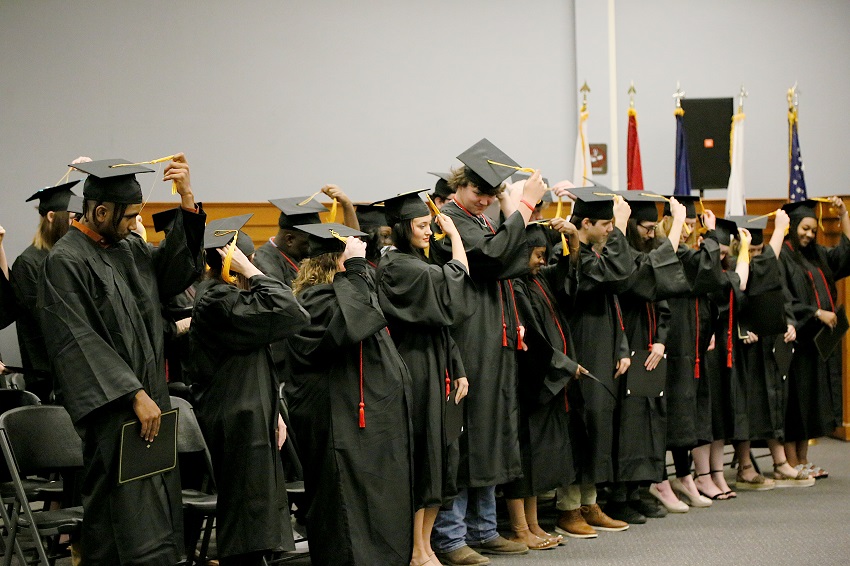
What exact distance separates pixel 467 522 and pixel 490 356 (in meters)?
0.97

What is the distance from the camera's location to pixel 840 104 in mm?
10352

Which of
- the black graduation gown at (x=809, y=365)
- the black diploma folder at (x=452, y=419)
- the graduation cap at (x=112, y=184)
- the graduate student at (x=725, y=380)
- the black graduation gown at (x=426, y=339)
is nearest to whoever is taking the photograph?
the graduation cap at (x=112, y=184)

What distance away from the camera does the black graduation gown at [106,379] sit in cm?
336

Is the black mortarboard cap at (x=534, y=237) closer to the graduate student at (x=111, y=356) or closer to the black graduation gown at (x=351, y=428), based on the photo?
the black graduation gown at (x=351, y=428)

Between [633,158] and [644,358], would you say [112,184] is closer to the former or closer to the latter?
[644,358]

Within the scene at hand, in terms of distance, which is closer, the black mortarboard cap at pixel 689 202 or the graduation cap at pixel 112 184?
the graduation cap at pixel 112 184

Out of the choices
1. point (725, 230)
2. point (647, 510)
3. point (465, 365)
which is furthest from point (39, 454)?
point (725, 230)

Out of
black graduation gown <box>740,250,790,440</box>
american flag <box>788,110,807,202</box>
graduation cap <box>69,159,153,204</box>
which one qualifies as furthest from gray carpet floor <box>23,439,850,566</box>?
american flag <box>788,110,807,202</box>

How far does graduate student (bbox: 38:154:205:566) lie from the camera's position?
3363 mm

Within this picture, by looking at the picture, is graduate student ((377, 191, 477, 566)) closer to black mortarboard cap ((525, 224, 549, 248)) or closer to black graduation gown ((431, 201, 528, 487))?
black graduation gown ((431, 201, 528, 487))

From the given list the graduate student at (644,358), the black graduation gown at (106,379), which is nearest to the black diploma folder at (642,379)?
the graduate student at (644,358)

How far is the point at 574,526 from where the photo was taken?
224 inches

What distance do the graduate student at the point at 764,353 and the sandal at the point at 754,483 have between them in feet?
0.13

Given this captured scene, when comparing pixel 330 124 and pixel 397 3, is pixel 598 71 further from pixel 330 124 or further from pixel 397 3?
pixel 330 124
